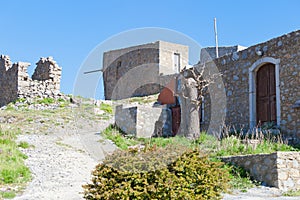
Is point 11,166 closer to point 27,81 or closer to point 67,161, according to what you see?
point 67,161

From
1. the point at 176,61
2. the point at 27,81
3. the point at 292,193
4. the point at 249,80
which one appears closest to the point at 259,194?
the point at 292,193

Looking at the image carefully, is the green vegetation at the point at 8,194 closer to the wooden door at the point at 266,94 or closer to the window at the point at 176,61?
the wooden door at the point at 266,94

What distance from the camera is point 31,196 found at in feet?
26.3

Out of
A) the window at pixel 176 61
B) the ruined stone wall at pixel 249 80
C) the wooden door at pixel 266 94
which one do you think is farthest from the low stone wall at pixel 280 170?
the window at pixel 176 61

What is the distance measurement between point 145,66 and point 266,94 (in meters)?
15.4

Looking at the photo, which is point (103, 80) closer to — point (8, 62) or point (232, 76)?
point (8, 62)

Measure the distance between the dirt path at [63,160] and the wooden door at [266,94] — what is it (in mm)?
4692

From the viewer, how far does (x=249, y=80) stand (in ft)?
44.5

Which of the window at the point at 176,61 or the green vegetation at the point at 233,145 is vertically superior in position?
the window at the point at 176,61

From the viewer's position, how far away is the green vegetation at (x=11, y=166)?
9.13 metres

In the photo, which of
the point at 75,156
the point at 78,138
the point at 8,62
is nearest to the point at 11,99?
the point at 8,62

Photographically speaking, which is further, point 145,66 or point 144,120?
point 145,66

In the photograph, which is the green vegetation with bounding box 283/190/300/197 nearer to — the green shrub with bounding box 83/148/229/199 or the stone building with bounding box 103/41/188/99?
the green shrub with bounding box 83/148/229/199

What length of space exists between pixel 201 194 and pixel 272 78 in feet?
26.0
